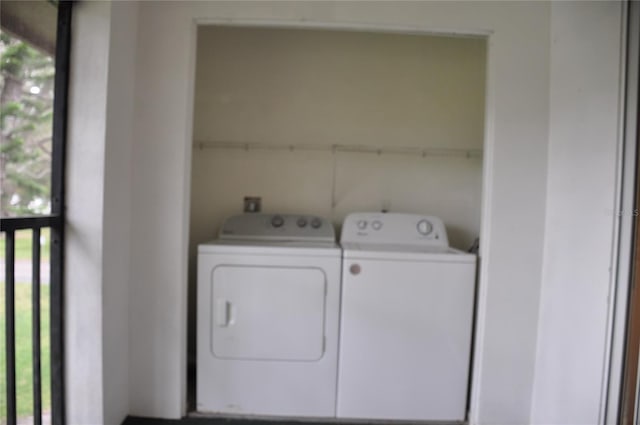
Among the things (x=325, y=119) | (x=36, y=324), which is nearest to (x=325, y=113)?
(x=325, y=119)

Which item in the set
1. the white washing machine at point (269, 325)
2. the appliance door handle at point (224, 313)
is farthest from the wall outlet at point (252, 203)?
the appliance door handle at point (224, 313)

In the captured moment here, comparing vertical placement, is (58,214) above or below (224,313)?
above

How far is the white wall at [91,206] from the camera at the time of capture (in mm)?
1386

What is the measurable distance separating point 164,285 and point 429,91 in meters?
2.14

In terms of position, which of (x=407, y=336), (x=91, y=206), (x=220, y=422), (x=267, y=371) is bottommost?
(x=220, y=422)

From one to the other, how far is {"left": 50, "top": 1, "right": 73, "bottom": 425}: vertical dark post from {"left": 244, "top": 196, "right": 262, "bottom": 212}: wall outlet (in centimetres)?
106

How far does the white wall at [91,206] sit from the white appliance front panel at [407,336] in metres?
1.14

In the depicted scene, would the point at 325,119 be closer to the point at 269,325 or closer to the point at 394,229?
the point at 394,229

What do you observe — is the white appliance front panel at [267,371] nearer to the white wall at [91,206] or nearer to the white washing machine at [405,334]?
the white washing machine at [405,334]

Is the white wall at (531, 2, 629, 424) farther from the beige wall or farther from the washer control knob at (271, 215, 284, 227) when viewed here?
the washer control knob at (271, 215, 284, 227)

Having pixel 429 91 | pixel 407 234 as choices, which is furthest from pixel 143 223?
pixel 429 91

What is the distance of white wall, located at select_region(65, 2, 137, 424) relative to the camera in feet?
4.55

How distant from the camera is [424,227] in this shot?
2021 millimetres

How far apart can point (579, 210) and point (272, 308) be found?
156 centimetres
